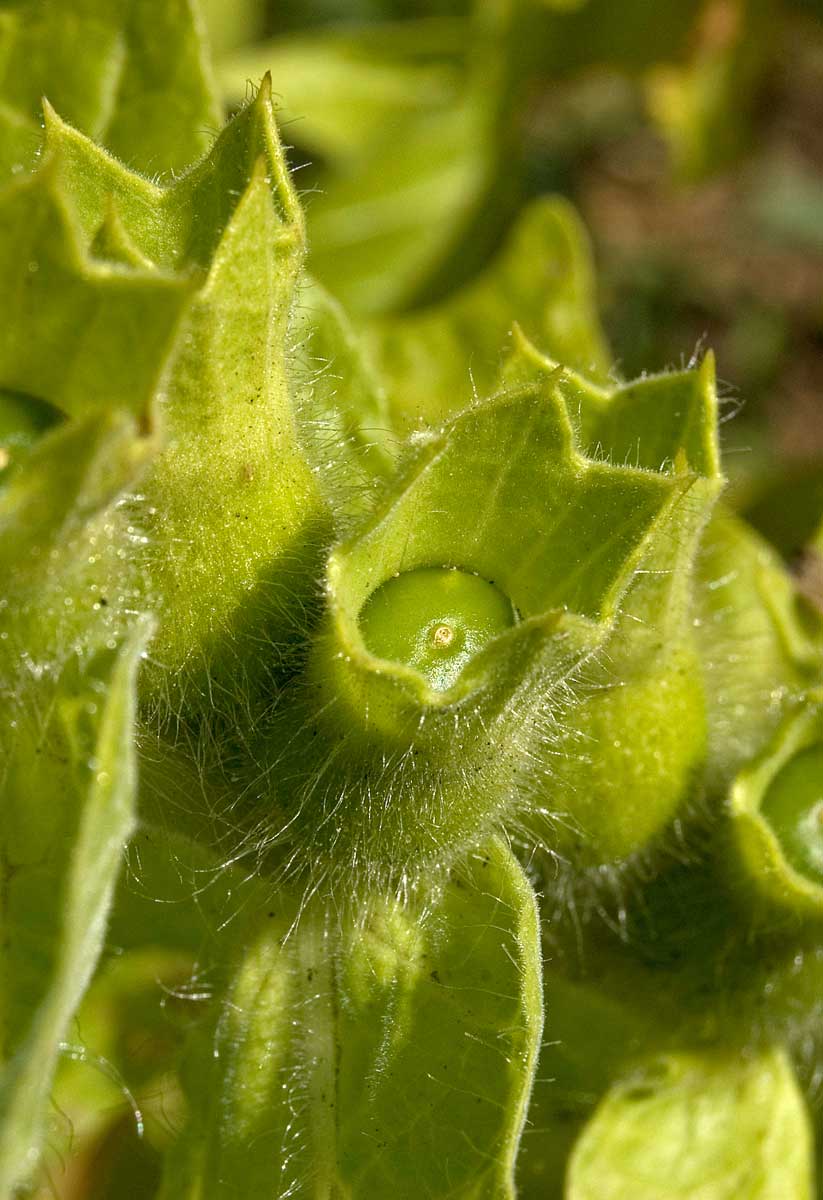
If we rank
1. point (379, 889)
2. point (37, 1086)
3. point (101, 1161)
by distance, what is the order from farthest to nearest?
point (101, 1161) → point (379, 889) → point (37, 1086)

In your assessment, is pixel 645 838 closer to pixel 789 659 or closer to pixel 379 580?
pixel 789 659

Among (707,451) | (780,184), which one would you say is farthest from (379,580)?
(780,184)

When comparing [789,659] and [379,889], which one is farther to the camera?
[789,659]

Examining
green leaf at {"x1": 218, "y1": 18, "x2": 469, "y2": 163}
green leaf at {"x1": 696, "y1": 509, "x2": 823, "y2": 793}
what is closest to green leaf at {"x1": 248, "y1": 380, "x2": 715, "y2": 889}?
green leaf at {"x1": 696, "y1": 509, "x2": 823, "y2": 793}

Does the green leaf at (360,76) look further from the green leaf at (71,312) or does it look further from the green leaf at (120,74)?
the green leaf at (71,312)

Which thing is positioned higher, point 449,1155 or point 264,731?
point 264,731

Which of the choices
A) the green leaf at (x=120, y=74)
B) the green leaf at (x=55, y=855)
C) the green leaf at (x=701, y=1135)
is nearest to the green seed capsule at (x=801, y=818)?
the green leaf at (x=701, y=1135)

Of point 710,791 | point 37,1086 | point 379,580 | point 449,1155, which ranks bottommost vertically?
point 37,1086

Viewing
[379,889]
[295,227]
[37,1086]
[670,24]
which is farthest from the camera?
[670,24]
